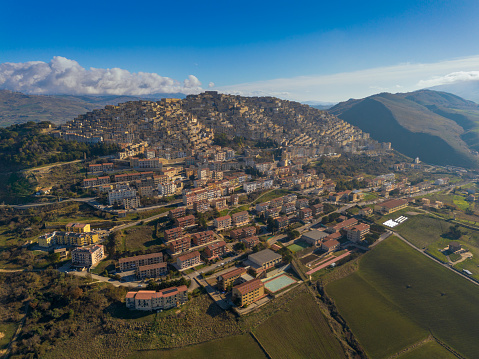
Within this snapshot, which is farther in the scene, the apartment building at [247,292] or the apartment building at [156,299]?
the apartment building at [247,292]

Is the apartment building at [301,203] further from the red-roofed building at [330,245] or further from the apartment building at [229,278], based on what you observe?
the apartment building at [229,278]

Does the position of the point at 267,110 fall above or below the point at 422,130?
above

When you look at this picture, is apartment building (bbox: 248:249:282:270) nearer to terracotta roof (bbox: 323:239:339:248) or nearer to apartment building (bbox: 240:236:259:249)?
apartment building (bbox: 240:236:259:249)

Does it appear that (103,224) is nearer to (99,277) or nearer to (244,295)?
(99,277)

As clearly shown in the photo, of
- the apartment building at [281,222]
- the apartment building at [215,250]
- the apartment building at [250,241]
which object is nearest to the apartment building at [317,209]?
the apartment building at [281,222]

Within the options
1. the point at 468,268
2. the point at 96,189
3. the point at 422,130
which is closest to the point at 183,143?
the point at 96,189

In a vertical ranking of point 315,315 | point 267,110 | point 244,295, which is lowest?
point 315,315
